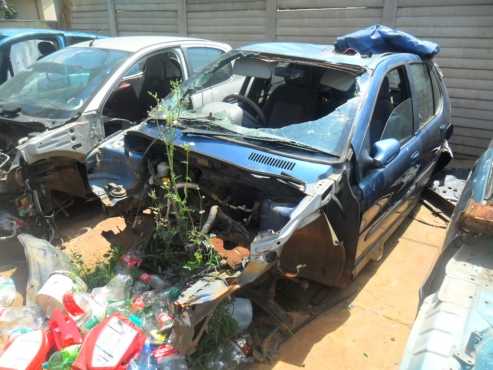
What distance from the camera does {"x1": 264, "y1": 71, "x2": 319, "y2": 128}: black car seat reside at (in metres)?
3.68

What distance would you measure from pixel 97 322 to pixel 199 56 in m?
3.58

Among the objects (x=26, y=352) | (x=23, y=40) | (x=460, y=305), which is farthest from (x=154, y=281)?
(x=23, y=40)

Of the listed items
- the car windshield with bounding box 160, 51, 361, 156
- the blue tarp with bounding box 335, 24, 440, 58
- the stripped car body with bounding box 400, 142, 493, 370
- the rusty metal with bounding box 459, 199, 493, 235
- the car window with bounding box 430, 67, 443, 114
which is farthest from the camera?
the car window with bounding box 430, 67, 443, 114

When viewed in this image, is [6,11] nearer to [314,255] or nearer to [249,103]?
[249,103]

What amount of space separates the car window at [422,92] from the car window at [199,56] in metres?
2.47

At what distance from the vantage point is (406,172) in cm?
345

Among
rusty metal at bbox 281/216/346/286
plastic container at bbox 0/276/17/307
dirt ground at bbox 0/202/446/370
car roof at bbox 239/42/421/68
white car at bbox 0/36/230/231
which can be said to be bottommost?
dirt ground at bbox 0/202/446/370

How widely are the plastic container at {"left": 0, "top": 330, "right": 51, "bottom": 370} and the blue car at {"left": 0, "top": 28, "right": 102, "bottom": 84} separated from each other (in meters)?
3.86

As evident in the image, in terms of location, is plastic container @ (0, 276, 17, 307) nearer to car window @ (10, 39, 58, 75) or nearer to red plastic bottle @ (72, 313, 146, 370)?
red plastic bottle @ (72, 313, 146, 370)

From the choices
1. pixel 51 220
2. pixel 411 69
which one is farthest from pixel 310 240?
pixel 51 220

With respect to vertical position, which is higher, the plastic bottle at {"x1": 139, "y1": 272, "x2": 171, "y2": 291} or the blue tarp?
the blue tarp

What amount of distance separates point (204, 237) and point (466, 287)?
148cm

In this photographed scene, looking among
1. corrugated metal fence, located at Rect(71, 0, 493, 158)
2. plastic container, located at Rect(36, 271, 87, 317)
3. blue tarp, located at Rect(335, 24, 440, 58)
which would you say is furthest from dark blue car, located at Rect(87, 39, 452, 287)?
corrugated metal fence, located at Rect(71, 0, 493, 158)

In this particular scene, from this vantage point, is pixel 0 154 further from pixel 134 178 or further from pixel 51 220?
pixel 134 178
